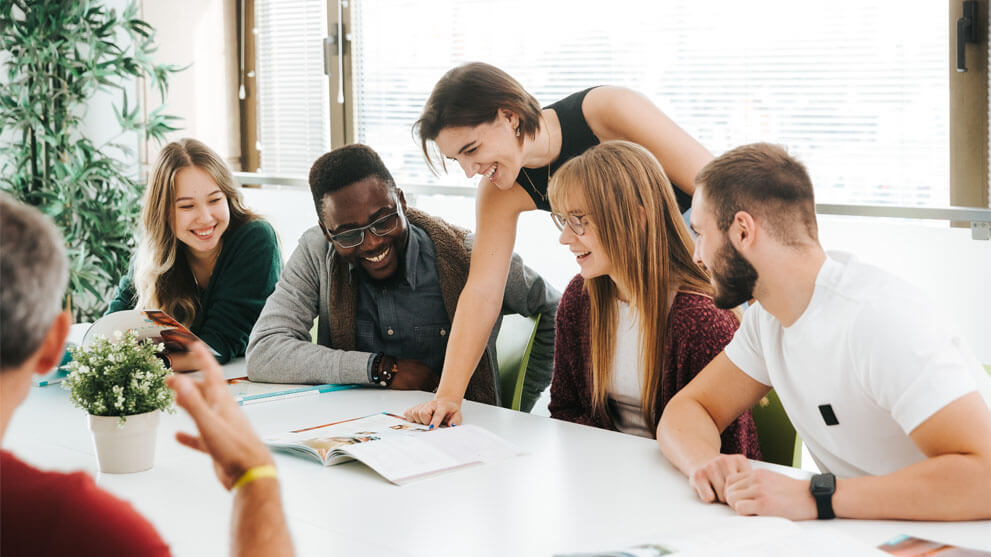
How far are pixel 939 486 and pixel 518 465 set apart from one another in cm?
64

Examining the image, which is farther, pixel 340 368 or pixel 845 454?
pixel 340 368

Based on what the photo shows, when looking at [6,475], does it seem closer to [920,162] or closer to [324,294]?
[324,294]

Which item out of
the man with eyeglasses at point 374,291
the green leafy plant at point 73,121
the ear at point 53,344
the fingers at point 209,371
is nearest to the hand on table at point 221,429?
the fingers at point 209,371

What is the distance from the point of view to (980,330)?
2.45m

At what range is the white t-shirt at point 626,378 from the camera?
1.93 meters

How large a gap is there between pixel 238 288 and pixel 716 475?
163cm

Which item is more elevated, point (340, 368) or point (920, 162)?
point (920, 162)

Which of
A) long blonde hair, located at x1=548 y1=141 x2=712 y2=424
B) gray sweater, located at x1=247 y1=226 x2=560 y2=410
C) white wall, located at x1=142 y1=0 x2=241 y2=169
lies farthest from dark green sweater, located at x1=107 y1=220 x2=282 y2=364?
white wall, located at x1=142 y1=0 x2=241 y2=169

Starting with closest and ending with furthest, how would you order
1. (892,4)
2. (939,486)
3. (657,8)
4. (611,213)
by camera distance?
1. (939,486)
2. (611,213)
3. (892,4)
4. (657,8)

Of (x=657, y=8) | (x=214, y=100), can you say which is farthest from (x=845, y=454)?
(x=214, y=100)

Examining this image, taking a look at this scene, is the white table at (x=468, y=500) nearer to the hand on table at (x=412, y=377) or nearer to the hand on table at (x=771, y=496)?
the hand on table at (x=771, y=496)

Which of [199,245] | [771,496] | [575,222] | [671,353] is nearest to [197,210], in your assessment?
[199,245]

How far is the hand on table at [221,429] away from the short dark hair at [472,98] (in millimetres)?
1305

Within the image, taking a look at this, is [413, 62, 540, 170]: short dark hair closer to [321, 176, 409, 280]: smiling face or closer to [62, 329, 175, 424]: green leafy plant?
[321, 176, 409, 280]: smiling face
